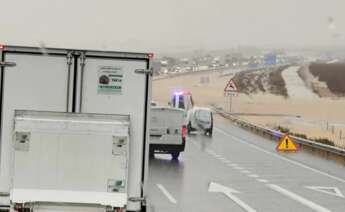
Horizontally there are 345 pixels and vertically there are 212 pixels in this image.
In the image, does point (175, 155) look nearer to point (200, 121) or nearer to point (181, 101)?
point (200, 121)

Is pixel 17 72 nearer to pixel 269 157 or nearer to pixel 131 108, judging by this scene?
pixel 131 108

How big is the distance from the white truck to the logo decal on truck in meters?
0.01

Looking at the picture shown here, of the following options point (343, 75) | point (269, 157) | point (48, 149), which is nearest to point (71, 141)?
point (48, 149)

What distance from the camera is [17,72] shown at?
9836 mm

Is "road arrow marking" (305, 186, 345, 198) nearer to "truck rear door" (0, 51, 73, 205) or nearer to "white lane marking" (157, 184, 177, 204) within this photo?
"white lane marking" (157, 184, 177, 204)

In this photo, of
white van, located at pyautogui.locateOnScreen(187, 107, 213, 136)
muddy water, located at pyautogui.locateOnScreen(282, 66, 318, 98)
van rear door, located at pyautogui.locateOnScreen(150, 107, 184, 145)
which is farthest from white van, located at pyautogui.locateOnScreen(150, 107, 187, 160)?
muddy water, located at pyautogui.locateOnScreen(282, 66, 318, 98)

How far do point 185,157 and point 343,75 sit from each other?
11826 centimetres

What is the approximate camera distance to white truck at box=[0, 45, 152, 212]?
31.3 feet

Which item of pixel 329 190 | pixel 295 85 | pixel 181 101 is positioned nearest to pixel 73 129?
pixel 329 190

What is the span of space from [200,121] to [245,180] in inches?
809

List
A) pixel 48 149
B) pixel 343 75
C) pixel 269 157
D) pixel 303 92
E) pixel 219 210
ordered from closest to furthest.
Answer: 1. pixel 48 149
2. pixel 219 210
3. pixel 269 157
4. pixel 303 92
5. pixel 343 75

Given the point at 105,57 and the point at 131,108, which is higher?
the point at 105,57

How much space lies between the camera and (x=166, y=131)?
26062 mm

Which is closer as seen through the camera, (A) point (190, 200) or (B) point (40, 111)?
(B) point (40, 111)
